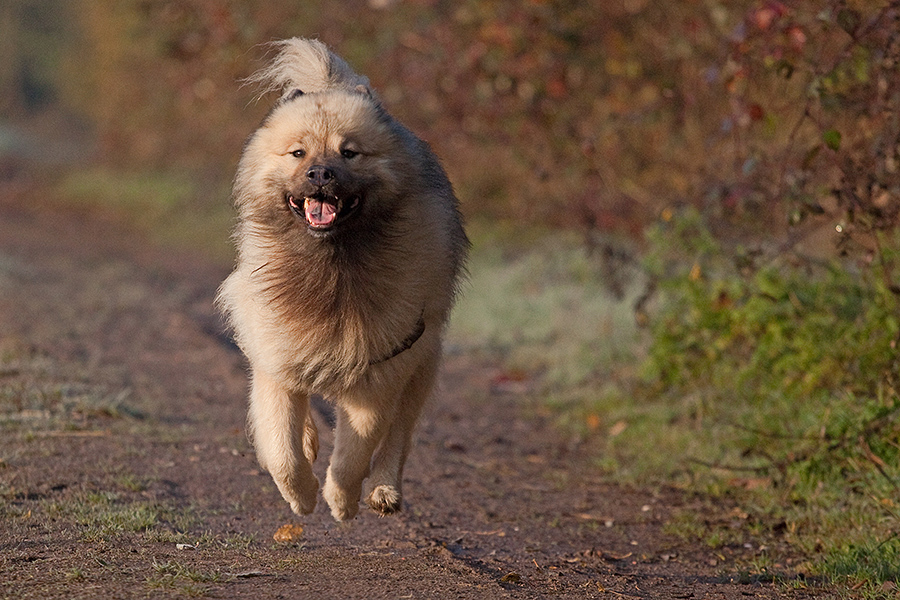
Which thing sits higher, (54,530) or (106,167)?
(54,530)

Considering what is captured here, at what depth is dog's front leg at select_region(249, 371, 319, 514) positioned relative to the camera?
4230mm

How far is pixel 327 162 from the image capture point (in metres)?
3.97

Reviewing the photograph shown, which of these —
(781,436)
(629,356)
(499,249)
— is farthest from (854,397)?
(499,249)

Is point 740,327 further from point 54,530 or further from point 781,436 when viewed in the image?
point 54,530

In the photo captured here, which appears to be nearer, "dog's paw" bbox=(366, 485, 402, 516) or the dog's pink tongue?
the dog's pink tongue

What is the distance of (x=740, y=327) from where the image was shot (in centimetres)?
660

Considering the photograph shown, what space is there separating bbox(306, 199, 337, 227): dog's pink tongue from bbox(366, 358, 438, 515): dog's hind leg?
92 cm

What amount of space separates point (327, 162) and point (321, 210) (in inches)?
7.3

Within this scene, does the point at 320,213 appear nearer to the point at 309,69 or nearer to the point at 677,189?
the point at 309,69

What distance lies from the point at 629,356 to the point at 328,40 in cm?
658

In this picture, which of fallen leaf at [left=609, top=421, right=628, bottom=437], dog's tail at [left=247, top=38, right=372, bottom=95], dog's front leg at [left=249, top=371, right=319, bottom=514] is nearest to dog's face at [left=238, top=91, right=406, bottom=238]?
dog's tail at [left=247, top=38, right=372, bottom=95]

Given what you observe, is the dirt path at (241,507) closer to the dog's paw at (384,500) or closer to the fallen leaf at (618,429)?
the dog's paw at (384,500)

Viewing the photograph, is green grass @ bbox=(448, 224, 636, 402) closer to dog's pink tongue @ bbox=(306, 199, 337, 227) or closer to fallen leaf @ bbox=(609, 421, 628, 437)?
fallen leaf @ bbox=(609, 421, 628, 437)

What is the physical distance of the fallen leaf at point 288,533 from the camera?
4.44 m
